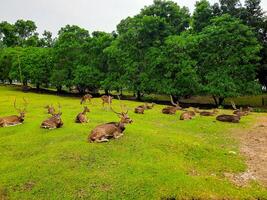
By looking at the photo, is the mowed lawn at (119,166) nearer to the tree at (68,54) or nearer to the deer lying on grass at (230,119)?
the deer lying on grass at (230,119)

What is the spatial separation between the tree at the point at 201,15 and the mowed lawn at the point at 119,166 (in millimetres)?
29462

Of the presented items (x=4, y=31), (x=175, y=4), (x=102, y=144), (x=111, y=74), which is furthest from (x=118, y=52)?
(x=4, y=31)

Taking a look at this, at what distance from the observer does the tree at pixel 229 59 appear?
130 feet

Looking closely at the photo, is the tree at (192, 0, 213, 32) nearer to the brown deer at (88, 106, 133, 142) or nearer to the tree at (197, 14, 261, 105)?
the tree at (197, 14, 261, 105)

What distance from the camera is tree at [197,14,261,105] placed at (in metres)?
39.7

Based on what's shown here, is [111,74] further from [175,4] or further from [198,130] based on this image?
[198,130]

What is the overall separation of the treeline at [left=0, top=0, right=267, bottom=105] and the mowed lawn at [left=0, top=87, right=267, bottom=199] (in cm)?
2129

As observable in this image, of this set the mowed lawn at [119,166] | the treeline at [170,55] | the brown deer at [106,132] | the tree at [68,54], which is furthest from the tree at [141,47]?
the brown deer at [106,132]

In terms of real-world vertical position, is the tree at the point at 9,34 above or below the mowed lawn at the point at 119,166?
above

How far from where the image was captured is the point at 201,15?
47844 mm

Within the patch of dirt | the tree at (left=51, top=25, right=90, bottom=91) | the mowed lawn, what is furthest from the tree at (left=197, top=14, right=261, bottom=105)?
the mowed lawn

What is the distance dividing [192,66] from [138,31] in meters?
9.22

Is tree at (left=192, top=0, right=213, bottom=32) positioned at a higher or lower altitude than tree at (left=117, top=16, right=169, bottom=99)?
higher

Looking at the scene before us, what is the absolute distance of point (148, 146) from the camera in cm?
1662
